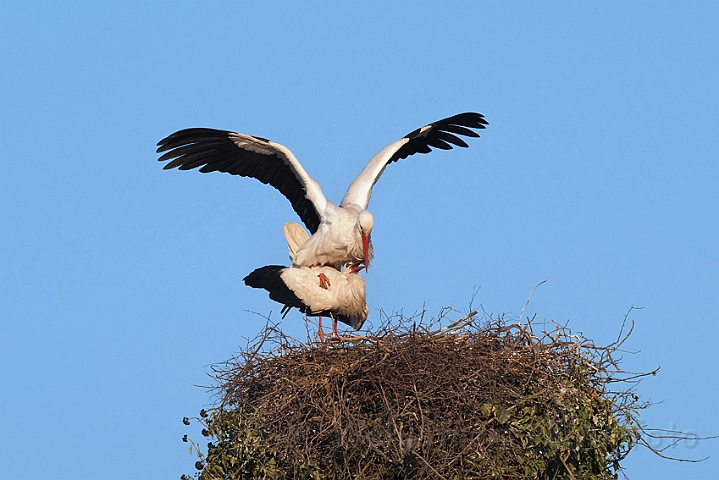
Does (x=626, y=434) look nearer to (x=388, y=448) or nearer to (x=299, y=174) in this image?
(x=388, y=448)

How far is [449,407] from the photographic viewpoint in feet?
23.3

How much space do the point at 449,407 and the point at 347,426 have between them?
69cm

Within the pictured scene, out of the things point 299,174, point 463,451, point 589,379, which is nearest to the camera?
point 463,451

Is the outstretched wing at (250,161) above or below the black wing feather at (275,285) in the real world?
above

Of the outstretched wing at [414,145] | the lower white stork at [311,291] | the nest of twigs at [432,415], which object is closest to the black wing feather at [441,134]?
the outstretched wing at [414,145]

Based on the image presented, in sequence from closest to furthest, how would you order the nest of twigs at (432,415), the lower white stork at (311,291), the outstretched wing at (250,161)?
1. the nest of twigs at (432,415)
2. the lower white stork at (311,291)
3. the outstretched wing at (250,161)

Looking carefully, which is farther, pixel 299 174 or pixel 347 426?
pixel 299 174

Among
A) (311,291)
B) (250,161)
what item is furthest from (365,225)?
(250,161)

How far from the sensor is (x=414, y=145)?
36.6 feet

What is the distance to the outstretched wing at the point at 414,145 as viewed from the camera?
10.3 m

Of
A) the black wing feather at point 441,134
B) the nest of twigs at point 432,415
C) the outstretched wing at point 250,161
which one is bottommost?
the nest of twigs at point 432,415

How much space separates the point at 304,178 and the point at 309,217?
1.70ft

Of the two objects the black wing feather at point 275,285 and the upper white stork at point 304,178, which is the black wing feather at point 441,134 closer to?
the upper white stork at point 304,178

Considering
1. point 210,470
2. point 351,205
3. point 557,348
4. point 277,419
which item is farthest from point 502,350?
point 351,205
